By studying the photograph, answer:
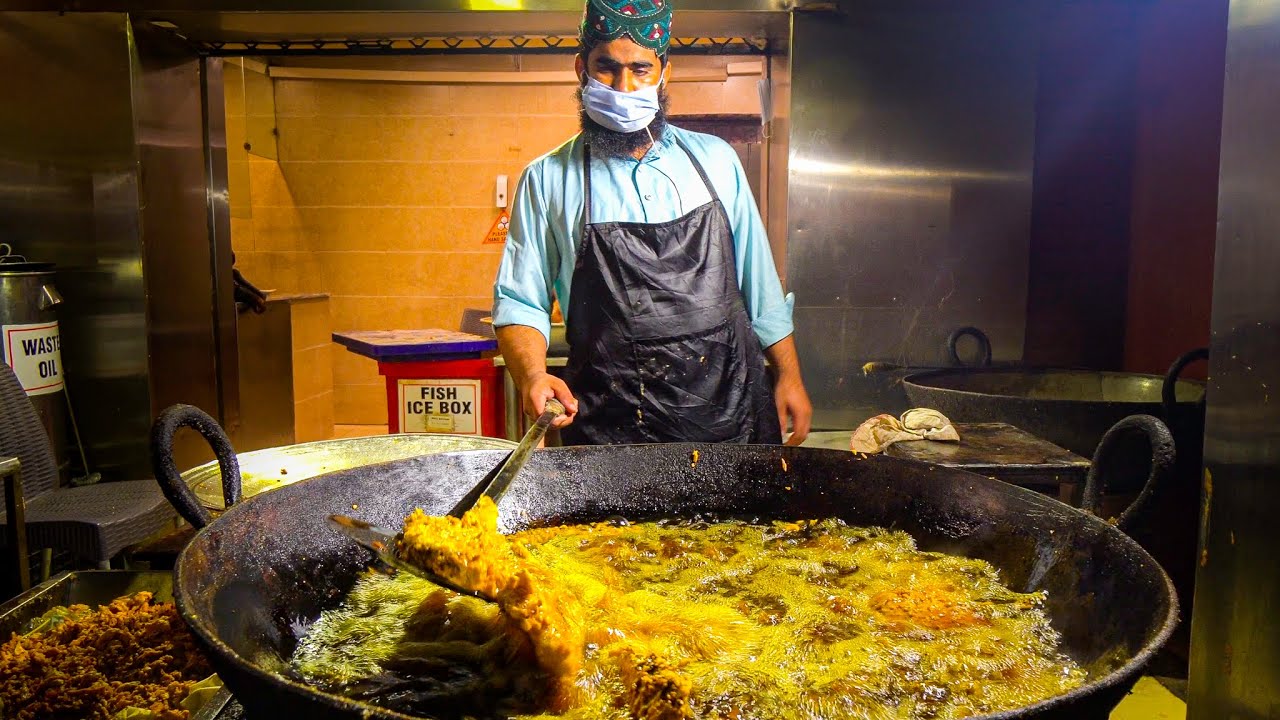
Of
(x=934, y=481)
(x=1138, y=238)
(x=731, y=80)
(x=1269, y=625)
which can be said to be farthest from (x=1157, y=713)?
(x=731, y=80)

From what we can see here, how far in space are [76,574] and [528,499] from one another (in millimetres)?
743

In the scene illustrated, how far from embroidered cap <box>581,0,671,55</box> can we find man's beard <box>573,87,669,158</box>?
0.17 m

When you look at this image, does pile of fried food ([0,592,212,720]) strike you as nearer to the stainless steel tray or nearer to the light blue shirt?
the stainless steel tray

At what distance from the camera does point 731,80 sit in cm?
611

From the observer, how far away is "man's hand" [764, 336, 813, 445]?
8.28 ft

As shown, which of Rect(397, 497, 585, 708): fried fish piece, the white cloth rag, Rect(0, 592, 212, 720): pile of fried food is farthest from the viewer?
the white cloth rag

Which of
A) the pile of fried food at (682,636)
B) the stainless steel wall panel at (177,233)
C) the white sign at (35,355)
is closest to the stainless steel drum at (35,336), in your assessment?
the white sign at (35,355)

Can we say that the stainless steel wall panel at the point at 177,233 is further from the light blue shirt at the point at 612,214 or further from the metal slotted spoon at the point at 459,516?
the metal slotted spoon at the point at 459,516

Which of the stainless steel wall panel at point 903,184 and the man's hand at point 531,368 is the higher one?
the stainless steel wall panel at point 903,184

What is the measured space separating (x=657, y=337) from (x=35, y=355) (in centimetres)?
265

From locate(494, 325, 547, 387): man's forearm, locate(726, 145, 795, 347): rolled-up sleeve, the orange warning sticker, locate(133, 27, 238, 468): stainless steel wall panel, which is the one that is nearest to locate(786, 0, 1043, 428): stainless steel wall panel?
locate(726, 145, 795, 347): rolled-up sleeve

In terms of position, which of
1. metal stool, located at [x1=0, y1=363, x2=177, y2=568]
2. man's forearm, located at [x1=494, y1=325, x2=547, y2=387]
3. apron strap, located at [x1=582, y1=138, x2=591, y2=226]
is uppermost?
apron strap, located at [x1=582, y1=138, x2=591, y2=226]

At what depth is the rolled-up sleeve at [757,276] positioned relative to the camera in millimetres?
2586

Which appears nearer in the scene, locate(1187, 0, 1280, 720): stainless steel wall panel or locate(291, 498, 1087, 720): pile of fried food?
locate(291, 498, 1087, 720): pile of fried food
